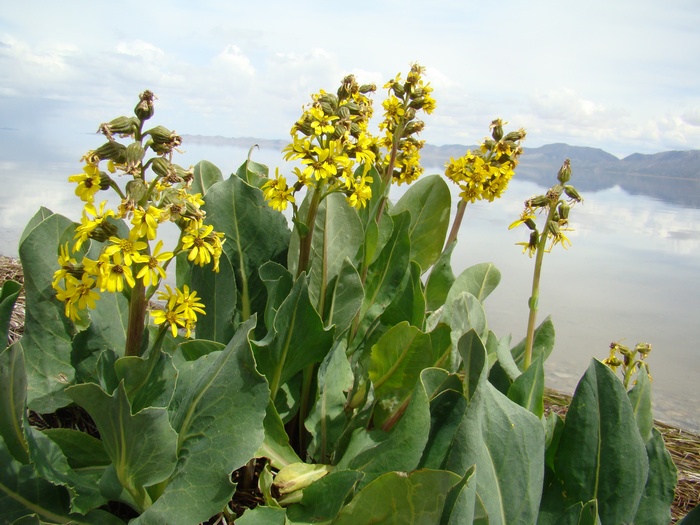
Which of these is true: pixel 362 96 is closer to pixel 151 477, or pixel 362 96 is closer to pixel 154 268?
pixel 154 268

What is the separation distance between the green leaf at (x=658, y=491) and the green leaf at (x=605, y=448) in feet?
0.35

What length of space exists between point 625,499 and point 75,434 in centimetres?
142

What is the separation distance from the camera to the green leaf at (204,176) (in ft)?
7.92

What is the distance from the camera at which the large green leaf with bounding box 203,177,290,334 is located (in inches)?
82.7

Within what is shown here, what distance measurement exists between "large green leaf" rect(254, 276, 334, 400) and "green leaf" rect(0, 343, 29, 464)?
0.56m

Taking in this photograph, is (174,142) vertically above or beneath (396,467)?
above

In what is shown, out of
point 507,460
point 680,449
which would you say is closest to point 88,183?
point 507,460

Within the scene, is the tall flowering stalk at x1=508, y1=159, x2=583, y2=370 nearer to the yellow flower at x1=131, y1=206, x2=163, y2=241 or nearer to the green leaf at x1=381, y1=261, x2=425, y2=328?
the green leaf at x1=381, y1=261, x2=425, y2=328

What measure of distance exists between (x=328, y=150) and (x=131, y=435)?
1013mm

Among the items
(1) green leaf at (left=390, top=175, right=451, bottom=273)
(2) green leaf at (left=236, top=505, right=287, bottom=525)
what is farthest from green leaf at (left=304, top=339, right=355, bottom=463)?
(1) green leaf at (left=390, top=175, right=451, bottom=273)

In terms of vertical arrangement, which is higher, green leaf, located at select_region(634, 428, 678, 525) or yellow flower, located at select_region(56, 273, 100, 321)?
yellow flower, located at select_region(56, 273, 100, 321)

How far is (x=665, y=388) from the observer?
11.4 ft

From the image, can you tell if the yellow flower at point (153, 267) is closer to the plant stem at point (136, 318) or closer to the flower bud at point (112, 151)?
the plant stem at point (136, 318)

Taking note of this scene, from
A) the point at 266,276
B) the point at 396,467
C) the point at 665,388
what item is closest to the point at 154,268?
the point at 266,276
